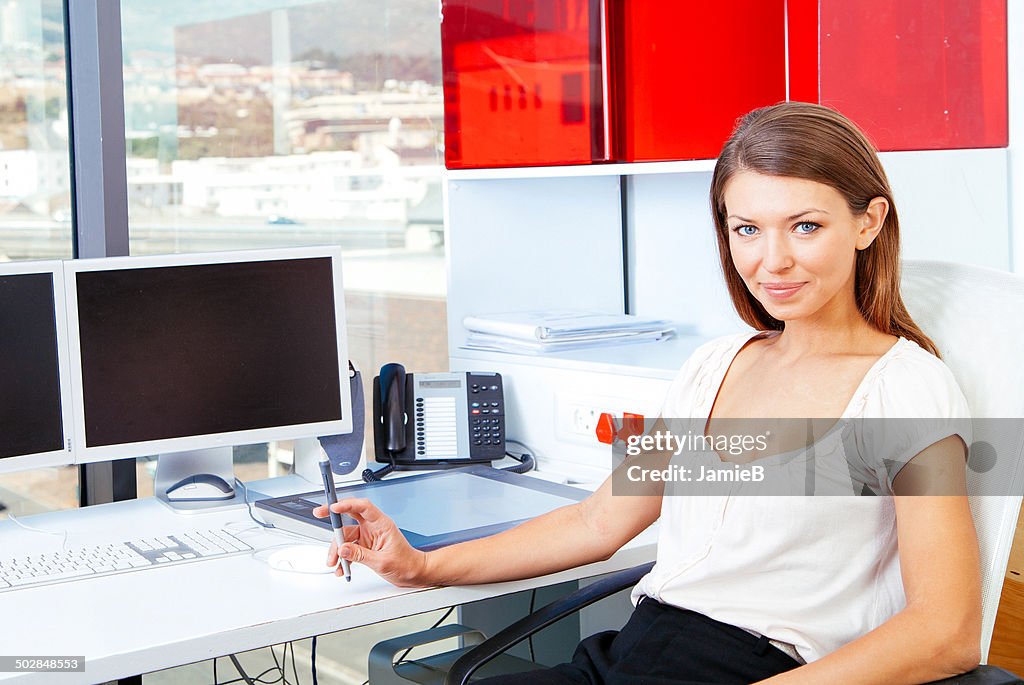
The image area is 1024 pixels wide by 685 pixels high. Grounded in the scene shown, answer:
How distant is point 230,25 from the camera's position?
378 cm

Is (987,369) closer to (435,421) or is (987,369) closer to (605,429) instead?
(605,429)

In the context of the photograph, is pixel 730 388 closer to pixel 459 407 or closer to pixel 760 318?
pixel 760 318

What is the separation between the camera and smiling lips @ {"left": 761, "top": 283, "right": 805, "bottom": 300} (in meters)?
1.45

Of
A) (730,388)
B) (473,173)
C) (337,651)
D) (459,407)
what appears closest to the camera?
(730,388)

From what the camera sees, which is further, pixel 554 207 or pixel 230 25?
pixel 230 25

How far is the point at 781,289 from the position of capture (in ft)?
4.80

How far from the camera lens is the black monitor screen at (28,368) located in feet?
6.20

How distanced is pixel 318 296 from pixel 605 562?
75 centimetres

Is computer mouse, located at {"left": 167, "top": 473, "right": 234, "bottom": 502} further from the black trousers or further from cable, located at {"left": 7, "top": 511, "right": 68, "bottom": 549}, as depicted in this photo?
the black trousers

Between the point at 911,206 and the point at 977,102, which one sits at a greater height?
the point at 977,102

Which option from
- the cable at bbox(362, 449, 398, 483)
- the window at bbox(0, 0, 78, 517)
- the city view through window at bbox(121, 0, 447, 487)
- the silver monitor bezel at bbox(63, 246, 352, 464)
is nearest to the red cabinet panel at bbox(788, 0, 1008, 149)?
the silver monitor bezel at bbox(63, 246, 352, 464)

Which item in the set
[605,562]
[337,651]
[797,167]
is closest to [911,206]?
[797,167]

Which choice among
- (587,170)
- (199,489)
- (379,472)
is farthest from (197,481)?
(587,170)

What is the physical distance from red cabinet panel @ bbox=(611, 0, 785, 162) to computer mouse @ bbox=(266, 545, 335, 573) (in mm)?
1092
